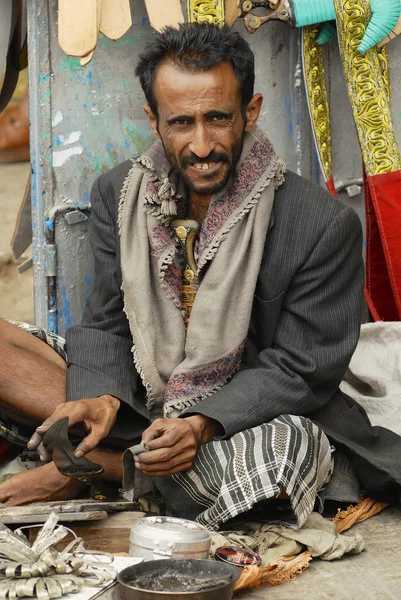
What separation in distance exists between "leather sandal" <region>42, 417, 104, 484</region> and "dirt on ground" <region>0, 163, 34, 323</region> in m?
2.89

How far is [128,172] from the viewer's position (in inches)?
140

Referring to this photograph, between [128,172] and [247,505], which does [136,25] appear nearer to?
[128,172]

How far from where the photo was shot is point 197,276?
332 centimetres

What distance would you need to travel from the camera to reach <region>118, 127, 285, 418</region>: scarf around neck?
3.23 meters

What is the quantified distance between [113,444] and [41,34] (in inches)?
63.8

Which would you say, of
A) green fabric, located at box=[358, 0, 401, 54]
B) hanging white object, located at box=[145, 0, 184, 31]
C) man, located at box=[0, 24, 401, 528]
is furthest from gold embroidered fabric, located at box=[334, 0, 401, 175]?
man, located at box=[0, 24, 401, 528]

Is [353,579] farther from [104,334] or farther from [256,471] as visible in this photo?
[104,334]

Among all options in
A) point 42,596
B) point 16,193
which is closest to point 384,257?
point 42,596

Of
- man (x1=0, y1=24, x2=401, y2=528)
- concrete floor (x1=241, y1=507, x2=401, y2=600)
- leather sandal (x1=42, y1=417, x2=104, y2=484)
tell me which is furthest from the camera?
man (x1=0, y1=24, x2=401, y2=528)

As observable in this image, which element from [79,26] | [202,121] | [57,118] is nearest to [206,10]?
[79,26]

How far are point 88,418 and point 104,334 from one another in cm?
44

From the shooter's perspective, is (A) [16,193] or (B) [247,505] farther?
(A) [16,193]

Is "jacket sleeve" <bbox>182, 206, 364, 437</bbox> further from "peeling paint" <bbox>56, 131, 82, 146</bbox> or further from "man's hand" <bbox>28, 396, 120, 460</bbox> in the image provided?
"peeling paint" <bbox>56, 131, 82, 146</bbox>

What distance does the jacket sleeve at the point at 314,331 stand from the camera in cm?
316
